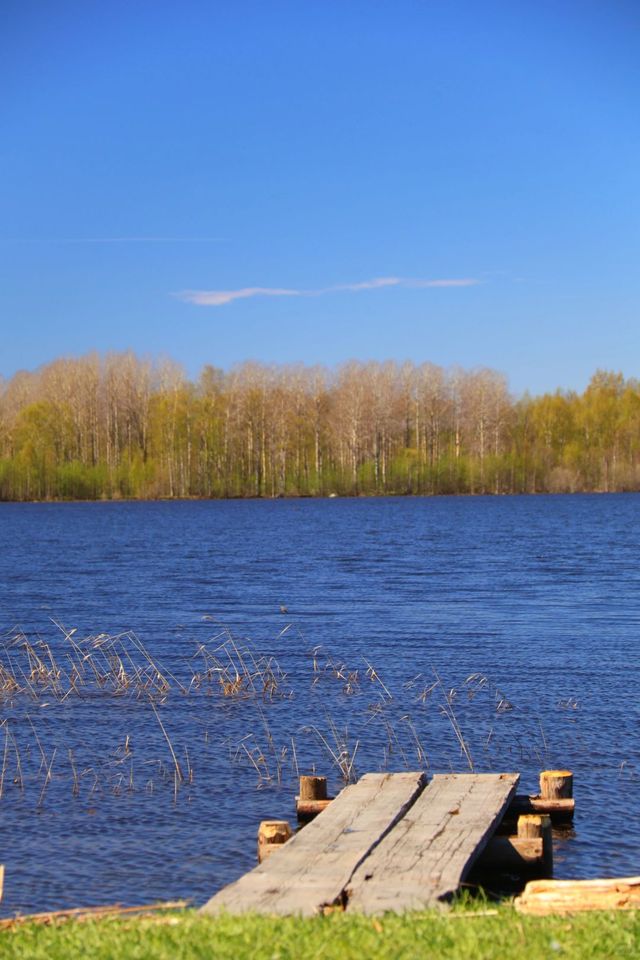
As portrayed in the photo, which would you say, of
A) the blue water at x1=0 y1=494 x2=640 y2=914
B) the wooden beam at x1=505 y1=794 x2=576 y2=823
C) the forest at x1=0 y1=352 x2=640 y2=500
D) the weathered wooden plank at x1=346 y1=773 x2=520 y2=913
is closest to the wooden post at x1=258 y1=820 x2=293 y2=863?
the blue water at x1=0 y1=494 x2=640 y2=914

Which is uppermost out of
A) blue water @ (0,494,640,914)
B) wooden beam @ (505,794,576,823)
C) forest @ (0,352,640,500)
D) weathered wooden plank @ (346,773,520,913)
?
forest @ (0,352,640,500)

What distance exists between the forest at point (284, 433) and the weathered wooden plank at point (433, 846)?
406ft

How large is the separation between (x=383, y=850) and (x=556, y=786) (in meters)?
3.31

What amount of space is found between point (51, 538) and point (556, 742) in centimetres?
6315

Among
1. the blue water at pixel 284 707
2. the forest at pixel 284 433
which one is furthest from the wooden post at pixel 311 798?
the forest at pixel 284 433

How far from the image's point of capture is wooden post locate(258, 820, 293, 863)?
36.0 ft

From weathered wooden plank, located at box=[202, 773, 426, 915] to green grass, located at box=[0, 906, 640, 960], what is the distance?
452 mm

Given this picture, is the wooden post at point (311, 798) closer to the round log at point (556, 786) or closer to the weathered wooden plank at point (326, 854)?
the weathered wooden plank at point (326, 854)

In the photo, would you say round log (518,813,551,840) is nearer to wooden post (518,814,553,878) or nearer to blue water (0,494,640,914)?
wooden post (518,814,553,878)

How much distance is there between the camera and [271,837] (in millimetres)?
11016

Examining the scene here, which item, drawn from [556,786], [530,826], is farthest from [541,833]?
[556,786]

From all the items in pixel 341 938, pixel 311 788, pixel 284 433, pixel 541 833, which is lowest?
pixel 541 833

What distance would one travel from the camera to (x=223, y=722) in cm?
1866

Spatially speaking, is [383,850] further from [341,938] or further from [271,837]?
[341,938]
